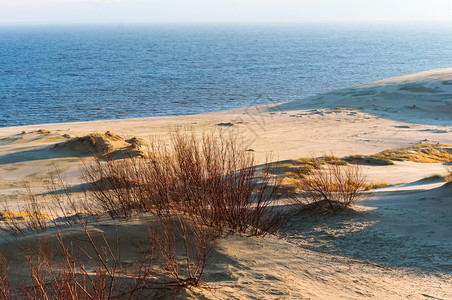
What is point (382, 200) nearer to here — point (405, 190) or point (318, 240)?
point (405, 190)

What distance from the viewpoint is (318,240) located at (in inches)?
282

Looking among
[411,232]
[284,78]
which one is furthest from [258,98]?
[411,232]

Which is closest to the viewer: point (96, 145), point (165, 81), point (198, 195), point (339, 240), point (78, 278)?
point (78, 278)

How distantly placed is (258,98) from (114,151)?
83.7 feet

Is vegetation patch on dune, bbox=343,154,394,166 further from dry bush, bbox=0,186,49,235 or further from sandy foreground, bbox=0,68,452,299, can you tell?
dry bush, bbox=0,186,49,235

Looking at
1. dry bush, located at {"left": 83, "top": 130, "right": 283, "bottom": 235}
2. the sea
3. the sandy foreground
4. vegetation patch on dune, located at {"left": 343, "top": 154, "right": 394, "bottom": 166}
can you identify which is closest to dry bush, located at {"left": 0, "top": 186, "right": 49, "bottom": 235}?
dry bush, located at {"left": 83, "top": 130, "right": 283, "bottom": 235}

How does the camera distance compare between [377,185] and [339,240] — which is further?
[377,185]

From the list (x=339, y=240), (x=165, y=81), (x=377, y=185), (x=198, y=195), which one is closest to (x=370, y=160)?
(x=377, y=185)

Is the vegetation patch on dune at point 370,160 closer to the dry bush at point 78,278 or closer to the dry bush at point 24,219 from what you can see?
the dry bush at point 24,219

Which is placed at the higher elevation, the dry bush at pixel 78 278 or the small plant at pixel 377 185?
the dry bush at pixel 78 278

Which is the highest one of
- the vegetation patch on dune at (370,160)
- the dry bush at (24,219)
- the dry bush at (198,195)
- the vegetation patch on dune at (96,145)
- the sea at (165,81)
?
the dry bush at (198,195)

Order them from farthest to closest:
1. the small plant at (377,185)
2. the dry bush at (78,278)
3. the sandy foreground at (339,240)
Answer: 1. the small plant at (377,185)
2. the sandy foreground at (339,240)
3. the dry bush at (78,278)

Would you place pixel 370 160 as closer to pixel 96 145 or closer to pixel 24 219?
pixel 96 145

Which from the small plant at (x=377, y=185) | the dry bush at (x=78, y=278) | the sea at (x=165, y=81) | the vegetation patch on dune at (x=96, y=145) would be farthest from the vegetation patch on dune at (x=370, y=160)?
the sea at (x=165, y=81)
